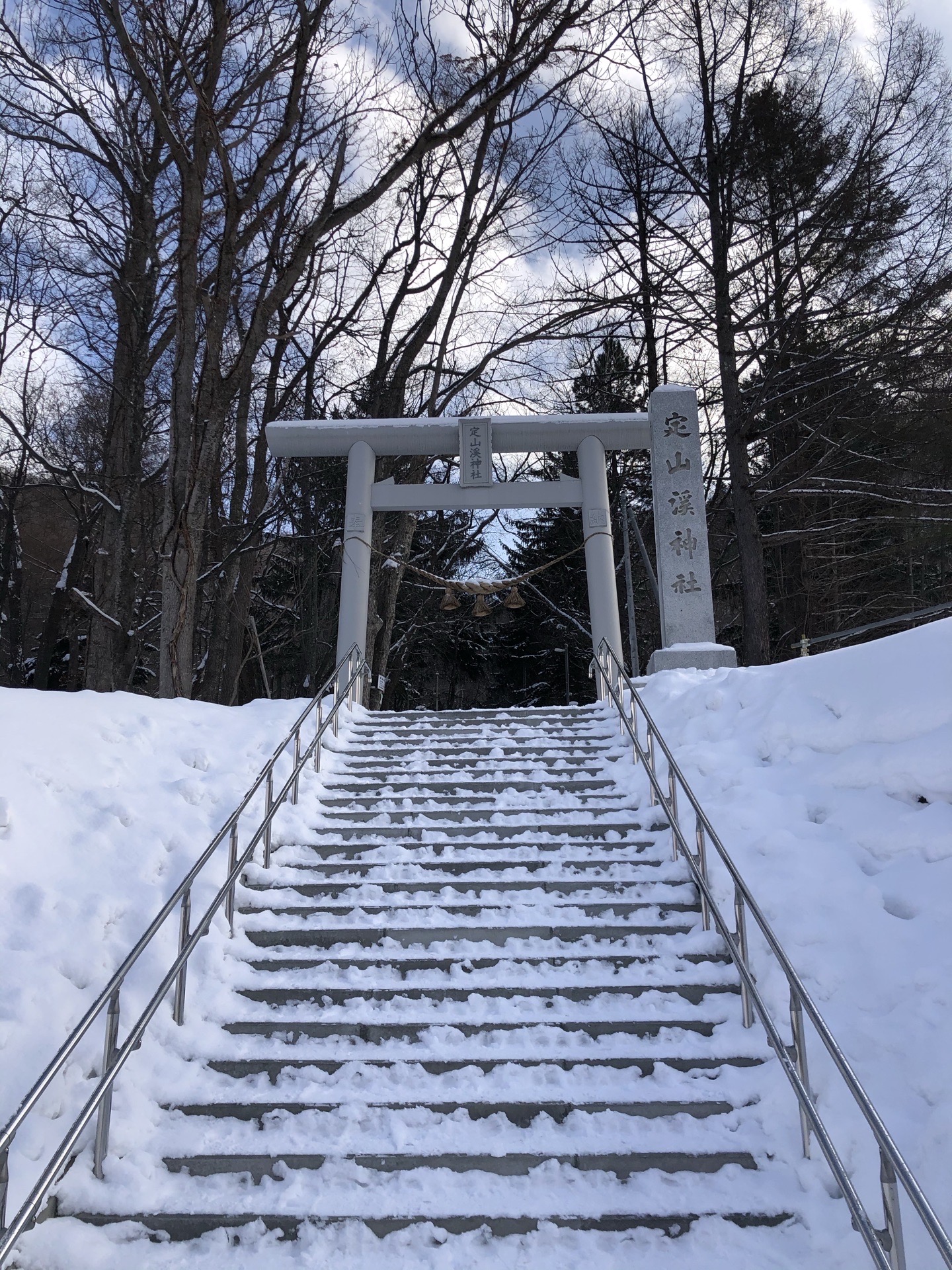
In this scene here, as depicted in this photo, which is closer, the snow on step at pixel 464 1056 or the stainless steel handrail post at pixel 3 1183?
the stainless steel handrail post at pixel 3 1183

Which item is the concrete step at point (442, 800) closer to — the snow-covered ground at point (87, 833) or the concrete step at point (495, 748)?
the snow-covered ground at point (87, 833)

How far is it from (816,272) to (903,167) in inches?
76.2

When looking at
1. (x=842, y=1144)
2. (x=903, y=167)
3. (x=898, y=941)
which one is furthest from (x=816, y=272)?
(x=842, y=1144)

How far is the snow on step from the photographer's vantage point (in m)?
3.70

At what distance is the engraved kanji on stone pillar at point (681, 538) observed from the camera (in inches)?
398

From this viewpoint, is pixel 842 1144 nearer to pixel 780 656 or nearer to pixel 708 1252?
pixel 708 1252

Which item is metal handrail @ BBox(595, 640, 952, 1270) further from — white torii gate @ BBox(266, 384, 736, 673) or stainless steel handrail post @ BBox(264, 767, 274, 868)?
white torii gate @ BBox(266, 384, 736, 673)

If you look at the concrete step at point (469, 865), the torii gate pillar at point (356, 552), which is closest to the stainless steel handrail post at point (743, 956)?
the concrete step at point (469, 865)

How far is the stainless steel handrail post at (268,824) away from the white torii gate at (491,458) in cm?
432

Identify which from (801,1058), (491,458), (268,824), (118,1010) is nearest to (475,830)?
(268,824)

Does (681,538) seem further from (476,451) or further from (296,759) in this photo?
(296,759)

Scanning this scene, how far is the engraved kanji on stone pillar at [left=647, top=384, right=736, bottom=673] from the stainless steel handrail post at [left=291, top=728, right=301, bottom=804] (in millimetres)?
4258

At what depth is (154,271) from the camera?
46.2 feet

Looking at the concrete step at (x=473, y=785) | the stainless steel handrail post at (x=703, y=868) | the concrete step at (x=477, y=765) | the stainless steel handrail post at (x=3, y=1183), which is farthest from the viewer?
the concrete step at (x=477, y=765)
